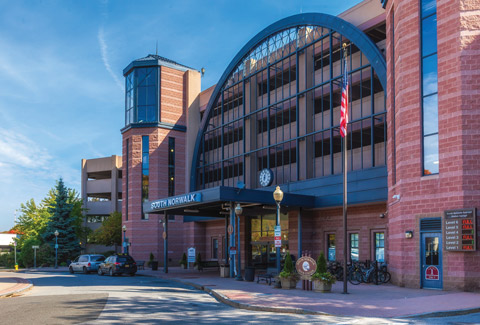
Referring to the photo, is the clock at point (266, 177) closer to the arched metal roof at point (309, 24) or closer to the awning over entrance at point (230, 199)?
the awning over entrance at point (230, 199)

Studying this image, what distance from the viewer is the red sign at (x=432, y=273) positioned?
19.9 metres

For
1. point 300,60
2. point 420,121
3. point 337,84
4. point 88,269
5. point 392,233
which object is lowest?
point 88,269

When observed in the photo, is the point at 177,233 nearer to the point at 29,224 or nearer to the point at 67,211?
the point at 67,211

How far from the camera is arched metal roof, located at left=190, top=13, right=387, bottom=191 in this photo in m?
29.4

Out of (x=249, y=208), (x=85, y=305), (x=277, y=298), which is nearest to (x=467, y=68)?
(x=277, y=298)

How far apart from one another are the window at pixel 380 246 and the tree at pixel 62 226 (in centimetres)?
3707

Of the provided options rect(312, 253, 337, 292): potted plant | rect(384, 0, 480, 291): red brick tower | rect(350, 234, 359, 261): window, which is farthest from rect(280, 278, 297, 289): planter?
rect(350, 234, 359, 261): window

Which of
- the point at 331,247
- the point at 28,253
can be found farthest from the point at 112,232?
the point at 331,247

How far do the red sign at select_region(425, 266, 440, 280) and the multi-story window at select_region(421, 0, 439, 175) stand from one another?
3.80m

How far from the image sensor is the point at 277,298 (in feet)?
58.1

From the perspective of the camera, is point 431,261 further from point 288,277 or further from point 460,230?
point 288,277

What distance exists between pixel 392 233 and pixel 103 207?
56950mm

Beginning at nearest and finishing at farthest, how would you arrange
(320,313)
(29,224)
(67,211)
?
(320,313), (67,211), (29,224)

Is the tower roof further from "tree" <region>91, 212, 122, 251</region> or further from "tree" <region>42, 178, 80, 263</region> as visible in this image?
"tree" <region>91, 212, 122, 251</region>
